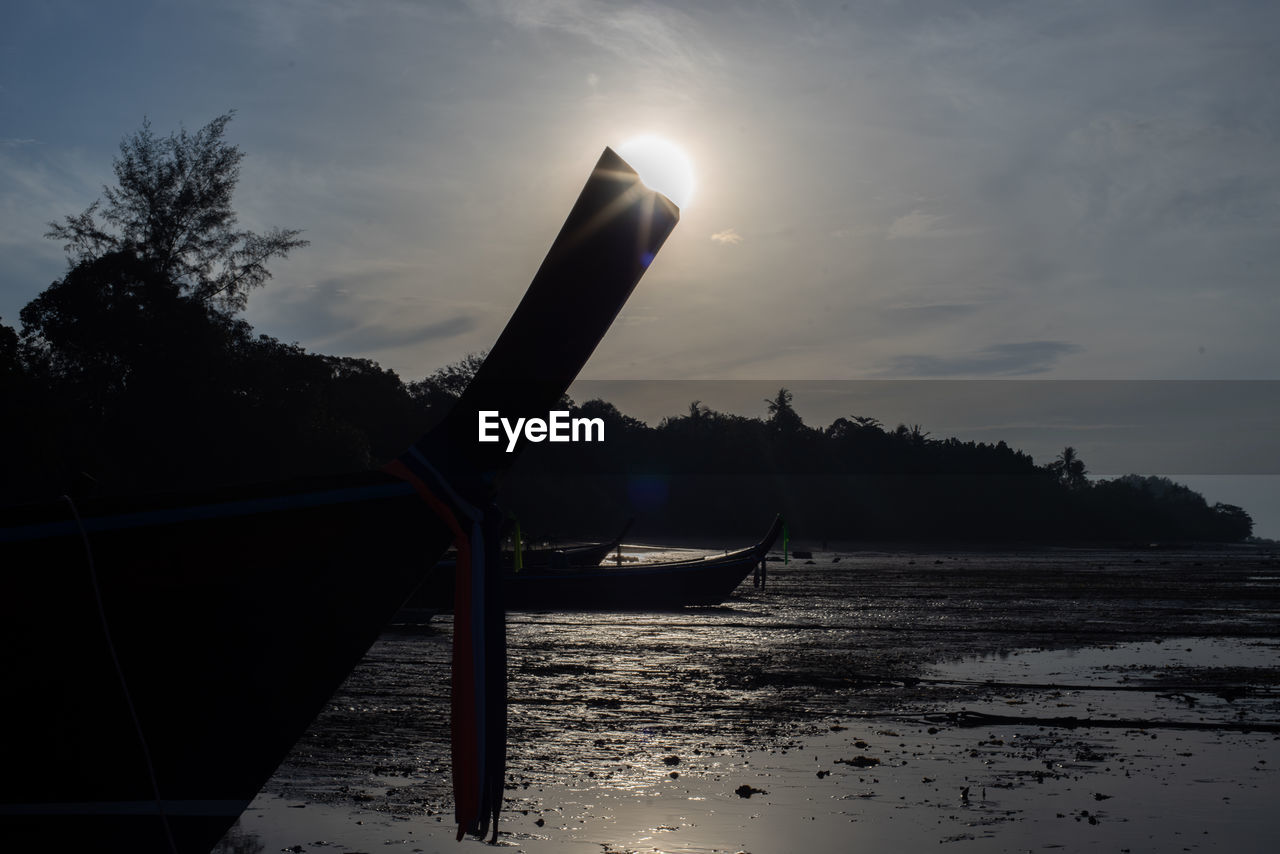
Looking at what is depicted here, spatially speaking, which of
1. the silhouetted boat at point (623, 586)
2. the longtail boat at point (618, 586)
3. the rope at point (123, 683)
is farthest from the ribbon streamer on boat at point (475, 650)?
the silhouetted boat at point (623, 586)

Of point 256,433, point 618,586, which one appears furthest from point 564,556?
point 256,433

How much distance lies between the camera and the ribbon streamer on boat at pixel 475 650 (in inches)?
118

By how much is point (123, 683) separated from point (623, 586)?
24.2 m

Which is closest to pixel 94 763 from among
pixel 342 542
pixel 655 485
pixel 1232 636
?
pixel 342 542

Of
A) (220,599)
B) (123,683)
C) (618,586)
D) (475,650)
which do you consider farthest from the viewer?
(618,586)

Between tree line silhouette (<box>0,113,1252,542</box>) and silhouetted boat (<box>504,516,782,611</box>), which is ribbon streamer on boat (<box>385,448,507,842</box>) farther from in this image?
silhouetted boat (<box>504,516,782,611</box>)

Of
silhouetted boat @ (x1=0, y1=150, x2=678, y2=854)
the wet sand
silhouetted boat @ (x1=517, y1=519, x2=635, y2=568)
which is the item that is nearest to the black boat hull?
silhouetted boat @ (x1=0, y1=150, x2=678, y2=854)

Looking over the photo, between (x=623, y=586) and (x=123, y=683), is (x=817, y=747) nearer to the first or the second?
(x=123, y=683)

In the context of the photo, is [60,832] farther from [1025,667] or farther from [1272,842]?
[1025,667]

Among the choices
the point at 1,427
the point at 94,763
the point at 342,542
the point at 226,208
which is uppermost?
the point at 226,208

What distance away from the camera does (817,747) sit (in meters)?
9.89

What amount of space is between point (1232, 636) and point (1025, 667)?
8.12m

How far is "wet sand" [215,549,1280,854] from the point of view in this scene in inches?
287

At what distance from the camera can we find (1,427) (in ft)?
89.2
